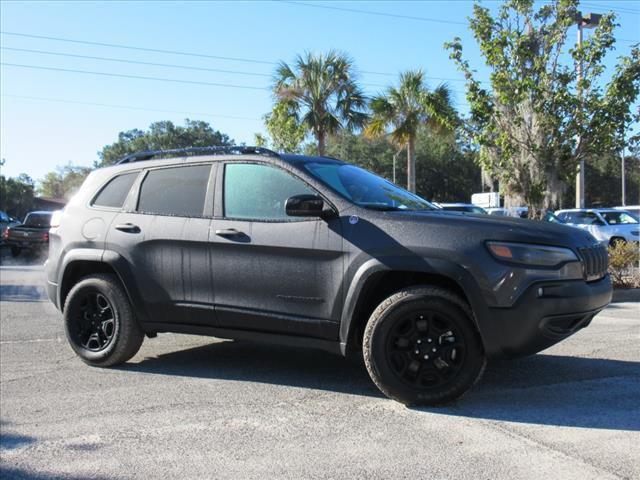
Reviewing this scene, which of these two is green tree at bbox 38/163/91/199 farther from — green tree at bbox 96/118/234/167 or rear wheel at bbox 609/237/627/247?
rear wheel at bbox 609/237/627/247

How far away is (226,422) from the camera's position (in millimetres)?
4078

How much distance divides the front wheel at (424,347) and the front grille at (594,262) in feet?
2.87

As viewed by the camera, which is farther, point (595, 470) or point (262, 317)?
point (262, 317)

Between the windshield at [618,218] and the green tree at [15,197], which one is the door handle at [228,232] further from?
the green tree at [15,197]

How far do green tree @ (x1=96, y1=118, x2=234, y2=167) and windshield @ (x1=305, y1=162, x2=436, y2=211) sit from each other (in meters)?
59.7

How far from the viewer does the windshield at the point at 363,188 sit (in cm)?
473

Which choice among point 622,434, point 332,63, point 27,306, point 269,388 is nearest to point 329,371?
point 269,388

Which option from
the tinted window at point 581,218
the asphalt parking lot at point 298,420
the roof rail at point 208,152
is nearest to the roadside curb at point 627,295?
the asphalt parking lot at point 298,420

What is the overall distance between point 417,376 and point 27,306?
7.32 m

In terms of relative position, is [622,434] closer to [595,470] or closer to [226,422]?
[595,470]

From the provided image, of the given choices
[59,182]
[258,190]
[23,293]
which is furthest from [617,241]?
[59,182]

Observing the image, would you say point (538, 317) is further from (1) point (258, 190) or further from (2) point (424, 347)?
(1) point (258, 190)

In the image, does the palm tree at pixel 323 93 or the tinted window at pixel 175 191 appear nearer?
the tinted window at pixel 175 191

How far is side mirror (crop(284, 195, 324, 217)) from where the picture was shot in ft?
14.5
